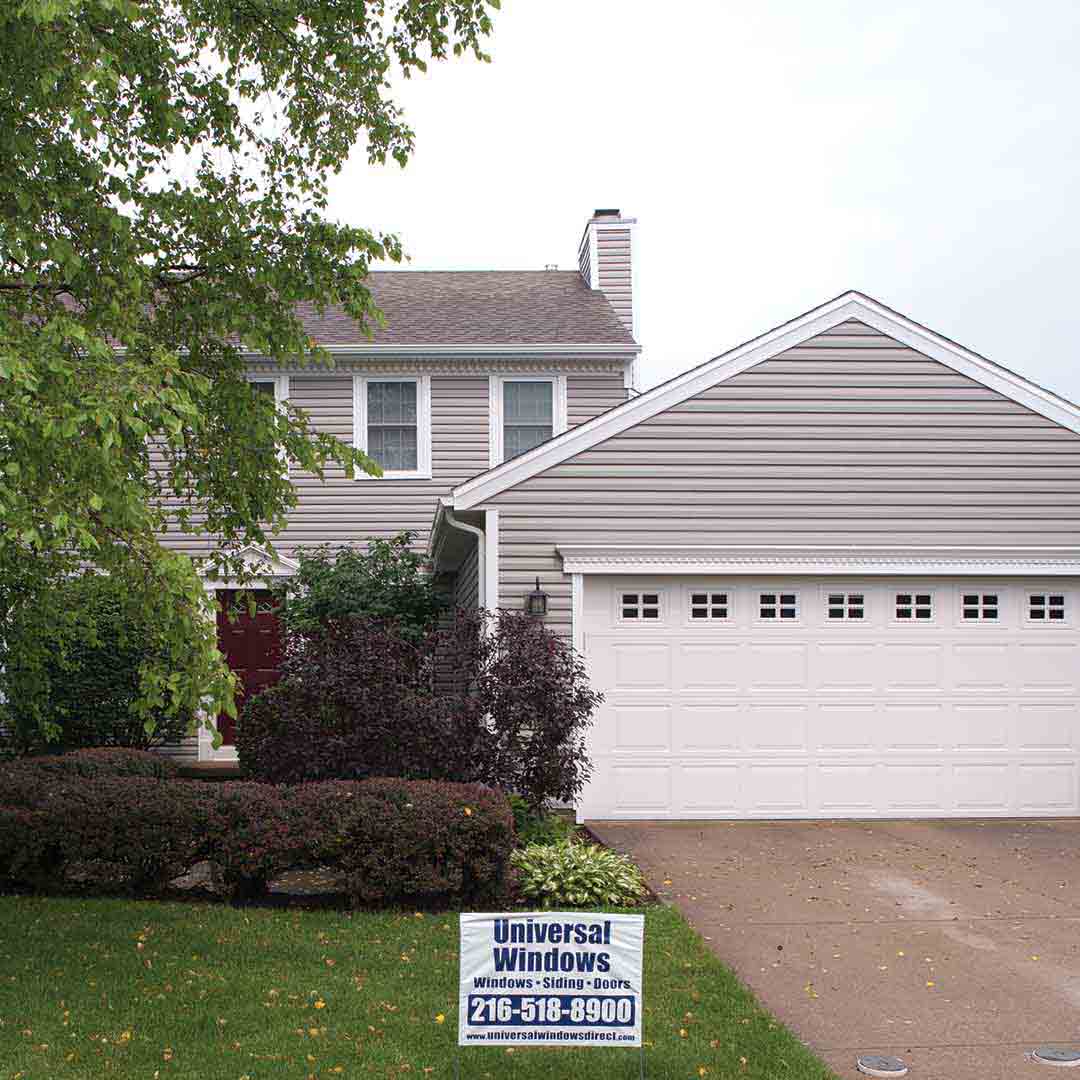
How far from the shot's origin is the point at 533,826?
1012cm

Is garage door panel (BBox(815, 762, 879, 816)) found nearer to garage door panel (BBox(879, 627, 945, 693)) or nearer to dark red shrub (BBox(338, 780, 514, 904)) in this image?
garage door panel (BBox(879, 627, 945, 693))

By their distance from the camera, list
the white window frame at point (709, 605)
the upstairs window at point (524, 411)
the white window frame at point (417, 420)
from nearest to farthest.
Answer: the white window frame at point (709, 605), the white window frame at point (417, 420), the upstairs window at point (524, 411)

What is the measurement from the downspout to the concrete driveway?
7.88 ft

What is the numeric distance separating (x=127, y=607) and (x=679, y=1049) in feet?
12.9

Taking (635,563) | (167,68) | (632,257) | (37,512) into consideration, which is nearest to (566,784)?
(635,563)

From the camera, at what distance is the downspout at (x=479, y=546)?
476 inches

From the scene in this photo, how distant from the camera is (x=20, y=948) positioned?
24.6 feet

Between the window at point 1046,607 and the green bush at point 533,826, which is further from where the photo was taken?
the window at point 1046,607

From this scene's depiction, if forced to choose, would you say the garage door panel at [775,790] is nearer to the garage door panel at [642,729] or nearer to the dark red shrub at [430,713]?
the garage door panel at [642,729]

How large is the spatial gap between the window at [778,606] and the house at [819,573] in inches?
0.8

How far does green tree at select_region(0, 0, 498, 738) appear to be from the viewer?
6.97 m

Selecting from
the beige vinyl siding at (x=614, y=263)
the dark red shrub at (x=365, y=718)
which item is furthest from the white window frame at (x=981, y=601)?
the beige vinyl siding at (x=614, y=263)

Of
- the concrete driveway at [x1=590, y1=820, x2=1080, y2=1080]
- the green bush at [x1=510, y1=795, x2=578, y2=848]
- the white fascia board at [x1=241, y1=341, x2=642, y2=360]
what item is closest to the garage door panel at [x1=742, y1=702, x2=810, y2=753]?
the concrete driveway at [x1=590, y1=820, x2=1080, y2=1080]

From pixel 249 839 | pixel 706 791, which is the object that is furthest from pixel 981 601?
pixel 249 839
